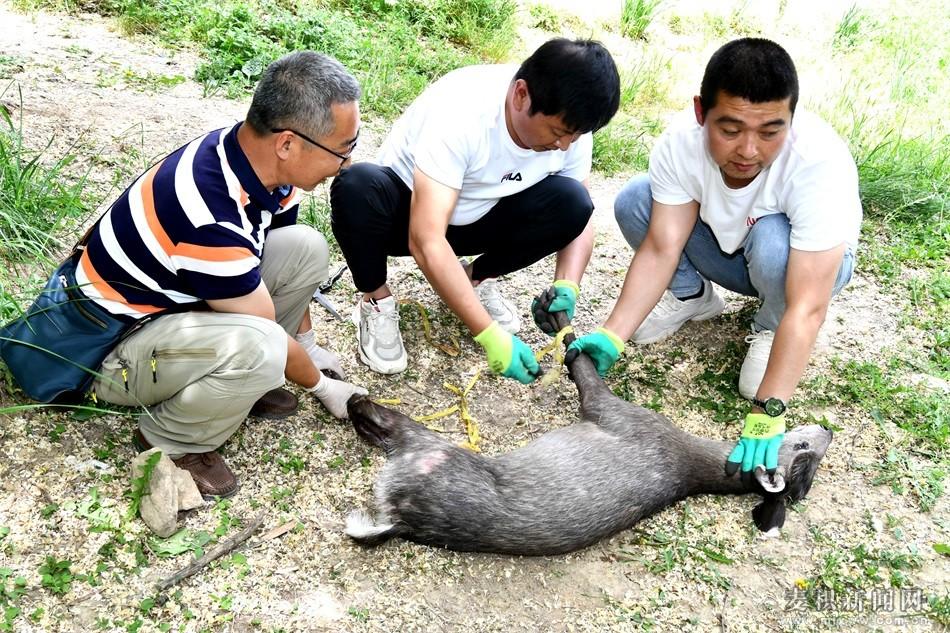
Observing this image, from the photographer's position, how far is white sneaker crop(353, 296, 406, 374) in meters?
3.26

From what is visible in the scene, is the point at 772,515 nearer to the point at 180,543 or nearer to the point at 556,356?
the point at 556,356

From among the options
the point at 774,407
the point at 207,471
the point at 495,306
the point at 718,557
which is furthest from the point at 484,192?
the point at 718,557

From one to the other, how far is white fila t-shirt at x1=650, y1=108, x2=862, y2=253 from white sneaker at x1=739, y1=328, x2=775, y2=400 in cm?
45

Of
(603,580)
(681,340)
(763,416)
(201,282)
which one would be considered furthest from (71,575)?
(681,340)

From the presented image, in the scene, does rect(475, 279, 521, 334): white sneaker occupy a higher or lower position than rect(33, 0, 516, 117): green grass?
lower

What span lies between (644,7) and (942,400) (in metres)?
5.07

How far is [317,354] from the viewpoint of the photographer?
10.3 feet

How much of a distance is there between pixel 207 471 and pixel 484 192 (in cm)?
146

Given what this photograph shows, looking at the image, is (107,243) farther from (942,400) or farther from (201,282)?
(942,400)

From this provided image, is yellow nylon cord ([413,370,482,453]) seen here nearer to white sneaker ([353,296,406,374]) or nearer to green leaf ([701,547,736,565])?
white sneaker ([353,296,406,374])

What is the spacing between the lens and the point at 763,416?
9.30ft

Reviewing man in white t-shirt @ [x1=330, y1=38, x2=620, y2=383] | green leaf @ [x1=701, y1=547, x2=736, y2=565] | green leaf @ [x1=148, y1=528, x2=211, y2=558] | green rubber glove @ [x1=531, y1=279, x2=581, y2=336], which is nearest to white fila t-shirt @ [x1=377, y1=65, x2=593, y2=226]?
man in white t-shirt @ [x1=330, y1=38, x2=620, y2=383]

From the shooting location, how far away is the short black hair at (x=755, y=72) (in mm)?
2637

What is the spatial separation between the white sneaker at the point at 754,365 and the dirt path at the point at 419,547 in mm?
198
